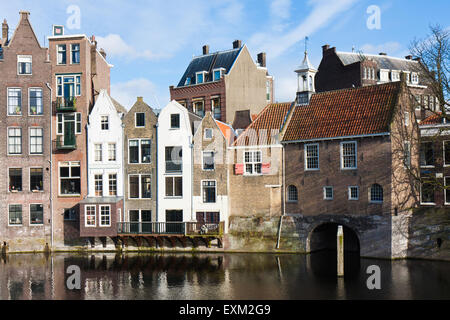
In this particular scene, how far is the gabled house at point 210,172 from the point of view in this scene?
43.3m

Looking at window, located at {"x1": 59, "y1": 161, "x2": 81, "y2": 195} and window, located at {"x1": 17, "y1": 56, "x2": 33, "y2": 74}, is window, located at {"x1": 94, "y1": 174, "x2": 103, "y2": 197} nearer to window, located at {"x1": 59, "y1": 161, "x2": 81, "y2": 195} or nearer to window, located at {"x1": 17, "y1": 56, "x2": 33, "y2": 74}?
window, located at {"x1": 59, "y1": 161, "x2": 81, "y2": 195}

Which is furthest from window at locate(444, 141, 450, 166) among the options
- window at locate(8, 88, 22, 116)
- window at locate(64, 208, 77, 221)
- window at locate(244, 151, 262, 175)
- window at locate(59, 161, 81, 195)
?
window at locate(8, 88, 22, 116)

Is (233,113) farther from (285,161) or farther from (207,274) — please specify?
(207,274)

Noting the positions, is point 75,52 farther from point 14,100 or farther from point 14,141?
point 14,141

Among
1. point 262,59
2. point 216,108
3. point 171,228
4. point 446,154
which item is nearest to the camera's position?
point 446,154

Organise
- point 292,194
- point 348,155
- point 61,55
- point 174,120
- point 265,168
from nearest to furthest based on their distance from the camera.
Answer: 1. point 348,155
2. point 292,194
3. point 265,168
4. point 174,120
5. point 61,55

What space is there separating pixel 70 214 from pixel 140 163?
318 inches

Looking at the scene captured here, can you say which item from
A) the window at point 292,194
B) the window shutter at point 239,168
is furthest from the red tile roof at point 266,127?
the window at point 292,194

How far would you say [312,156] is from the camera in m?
41.2

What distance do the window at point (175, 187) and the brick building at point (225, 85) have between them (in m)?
12.3

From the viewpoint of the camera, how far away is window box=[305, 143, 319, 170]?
40969 mm

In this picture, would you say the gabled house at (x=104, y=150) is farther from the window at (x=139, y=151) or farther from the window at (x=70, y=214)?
the window at (x=70, y=214)

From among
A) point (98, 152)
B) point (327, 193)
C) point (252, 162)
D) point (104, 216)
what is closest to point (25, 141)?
point (98, 152)
